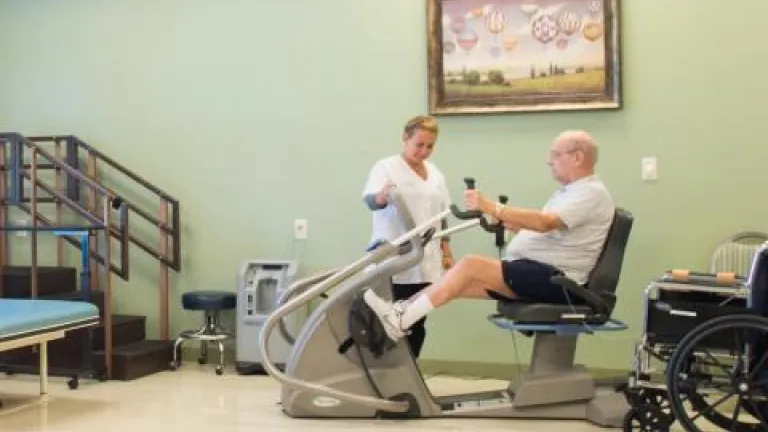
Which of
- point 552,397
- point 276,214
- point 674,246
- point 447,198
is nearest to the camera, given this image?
point 552,397

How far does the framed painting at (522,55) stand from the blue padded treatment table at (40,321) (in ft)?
7.61

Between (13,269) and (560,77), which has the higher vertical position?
(560,77)

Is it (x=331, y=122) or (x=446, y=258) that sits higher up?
(x=331, y=122)

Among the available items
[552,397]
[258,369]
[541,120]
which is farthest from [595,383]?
[258,369]

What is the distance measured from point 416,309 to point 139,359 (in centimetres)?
210

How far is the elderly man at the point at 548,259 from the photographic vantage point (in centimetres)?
392

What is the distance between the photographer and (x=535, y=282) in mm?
3920

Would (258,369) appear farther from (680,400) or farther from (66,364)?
(680,400)

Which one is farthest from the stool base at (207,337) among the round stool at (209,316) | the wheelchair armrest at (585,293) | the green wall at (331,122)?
the wheelchair armrest at (585,293)

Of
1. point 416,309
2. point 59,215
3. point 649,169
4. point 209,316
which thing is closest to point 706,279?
point 416,309

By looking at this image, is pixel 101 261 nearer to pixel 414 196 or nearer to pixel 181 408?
pixel 181 408

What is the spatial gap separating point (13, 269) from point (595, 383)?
3.81 m

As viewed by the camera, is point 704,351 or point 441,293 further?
point 441,293

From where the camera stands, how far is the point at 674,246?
494 cm
